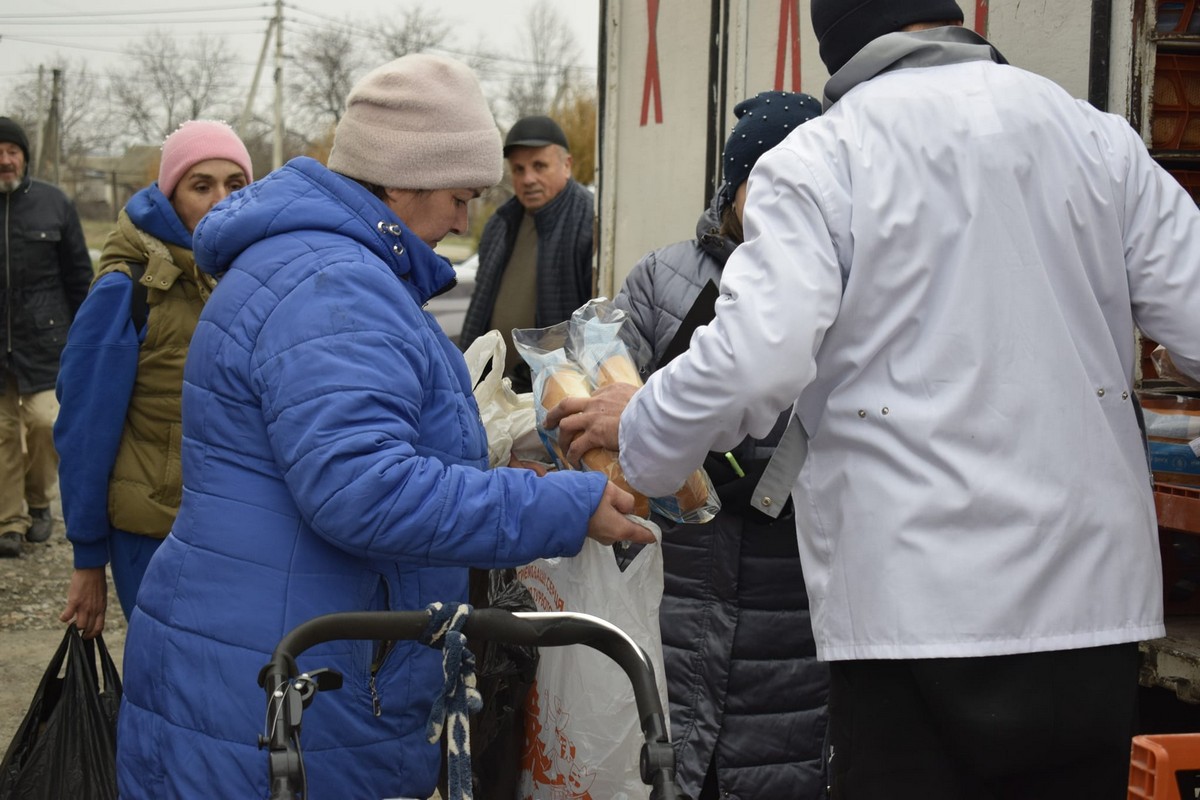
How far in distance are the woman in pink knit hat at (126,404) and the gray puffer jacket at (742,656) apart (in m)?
1.32

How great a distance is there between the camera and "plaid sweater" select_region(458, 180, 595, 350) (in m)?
6.20

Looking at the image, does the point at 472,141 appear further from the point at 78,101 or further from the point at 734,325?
the point at 78,101

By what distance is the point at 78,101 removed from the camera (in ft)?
189

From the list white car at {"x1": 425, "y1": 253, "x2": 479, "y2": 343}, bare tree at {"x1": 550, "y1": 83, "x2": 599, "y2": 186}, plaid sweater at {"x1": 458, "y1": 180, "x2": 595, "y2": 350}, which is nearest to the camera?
plaid sweater at {"x1": 458, "y1": 180, "x2": 595, "y2": 350}

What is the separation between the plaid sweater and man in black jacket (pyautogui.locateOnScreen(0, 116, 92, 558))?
2533 mm

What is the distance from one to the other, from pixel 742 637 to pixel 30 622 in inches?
175

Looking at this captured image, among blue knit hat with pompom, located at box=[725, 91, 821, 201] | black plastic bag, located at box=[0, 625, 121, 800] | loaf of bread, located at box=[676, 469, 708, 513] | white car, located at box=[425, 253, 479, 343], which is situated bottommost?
white car, located at box=[425, 253, 479, 343]

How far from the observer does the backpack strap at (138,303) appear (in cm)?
346

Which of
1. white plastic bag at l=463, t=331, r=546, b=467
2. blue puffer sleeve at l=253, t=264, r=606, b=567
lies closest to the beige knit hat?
blue puffer sleeve at l=253, t=264, r=606, b=567

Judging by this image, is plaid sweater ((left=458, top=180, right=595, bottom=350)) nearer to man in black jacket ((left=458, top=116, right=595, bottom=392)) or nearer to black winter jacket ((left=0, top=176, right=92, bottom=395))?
man in black jacket ((left=458, top=116, right=595, bottom=392))

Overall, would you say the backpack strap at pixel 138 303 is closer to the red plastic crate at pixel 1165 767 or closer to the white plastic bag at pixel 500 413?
the white plastic bag at pixel 500 413

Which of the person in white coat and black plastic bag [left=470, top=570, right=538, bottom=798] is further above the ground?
the person in white coat

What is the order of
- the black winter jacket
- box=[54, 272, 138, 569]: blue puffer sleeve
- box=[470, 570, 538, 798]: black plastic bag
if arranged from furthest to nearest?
the black winter jacket
box=[54, 272, 138, 569]: blue puffer sleeve
box=[470, 570, 538, 798]: black plastic bag

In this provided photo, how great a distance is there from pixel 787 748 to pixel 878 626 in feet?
4.04
